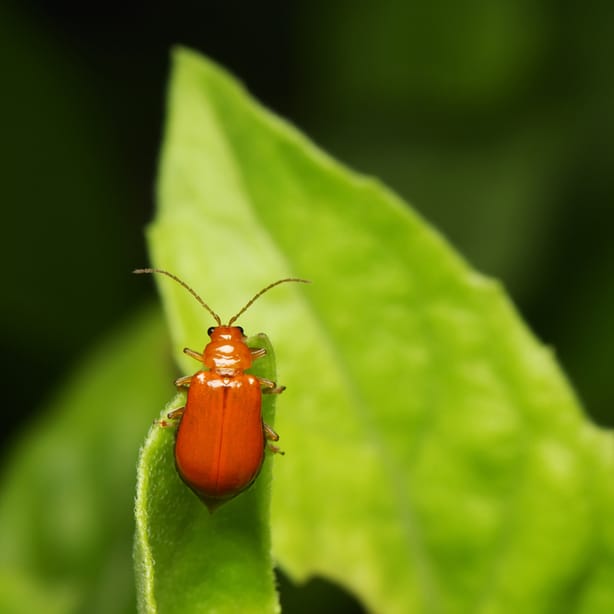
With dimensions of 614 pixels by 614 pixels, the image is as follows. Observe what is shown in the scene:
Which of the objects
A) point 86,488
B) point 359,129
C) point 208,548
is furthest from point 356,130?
point 208,548

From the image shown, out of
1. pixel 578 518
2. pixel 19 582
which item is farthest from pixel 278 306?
pixel 19 582

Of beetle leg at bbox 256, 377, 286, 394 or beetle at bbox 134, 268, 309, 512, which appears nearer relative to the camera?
beetle leg at bbox 256, 377, 286, 394

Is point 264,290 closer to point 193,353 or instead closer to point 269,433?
point 193,353

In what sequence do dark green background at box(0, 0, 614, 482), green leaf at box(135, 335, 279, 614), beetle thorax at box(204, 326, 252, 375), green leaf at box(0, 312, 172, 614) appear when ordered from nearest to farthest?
green leaf at box(135, 335, 279, 614) < beetle thorax at box(204, 326, 252, 375) < green leaf at box(0, 312, 172, 614) < dark green background at box(0, 0, 614, 482)

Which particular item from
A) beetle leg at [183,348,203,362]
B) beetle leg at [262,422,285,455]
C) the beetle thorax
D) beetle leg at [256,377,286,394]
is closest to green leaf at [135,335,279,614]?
beetle leg at [256,377,286,394]

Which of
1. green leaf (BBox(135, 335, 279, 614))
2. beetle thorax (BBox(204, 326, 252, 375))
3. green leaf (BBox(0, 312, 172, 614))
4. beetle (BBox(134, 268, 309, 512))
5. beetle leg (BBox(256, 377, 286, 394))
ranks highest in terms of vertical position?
beetle leg (BBox(256, 377, 286, 394))

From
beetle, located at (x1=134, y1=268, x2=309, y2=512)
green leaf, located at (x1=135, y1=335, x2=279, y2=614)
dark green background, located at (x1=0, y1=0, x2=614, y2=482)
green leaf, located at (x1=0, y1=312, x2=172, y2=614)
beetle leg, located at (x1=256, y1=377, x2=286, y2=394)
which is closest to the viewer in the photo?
green leaf, located at (x1=135, y1=335, x2=279, y2=614)

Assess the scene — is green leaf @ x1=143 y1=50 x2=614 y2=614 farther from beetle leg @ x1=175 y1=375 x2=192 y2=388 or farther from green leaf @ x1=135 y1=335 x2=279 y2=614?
green leaf @ x1=135 y1=335 x2=279 y2=614
